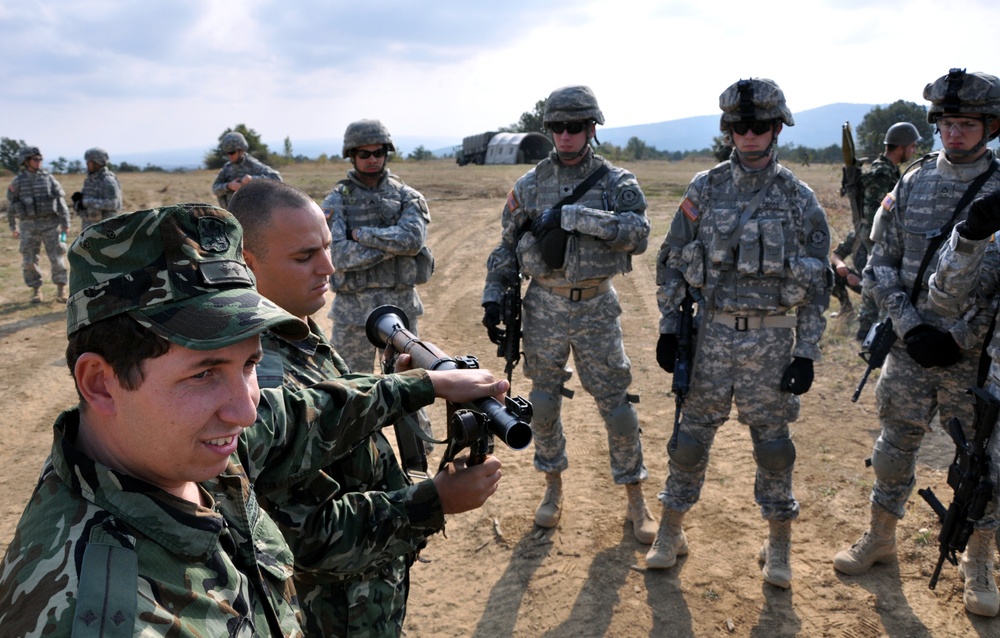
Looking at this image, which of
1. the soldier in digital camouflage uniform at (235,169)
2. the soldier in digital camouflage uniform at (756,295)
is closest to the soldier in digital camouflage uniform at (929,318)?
the soldier in digital camouflage uniform at (756,295)

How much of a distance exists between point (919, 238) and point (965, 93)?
0.80m

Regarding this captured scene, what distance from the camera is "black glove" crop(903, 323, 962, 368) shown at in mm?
3936

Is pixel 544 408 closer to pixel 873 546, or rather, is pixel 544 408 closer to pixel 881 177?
pixel 873 546

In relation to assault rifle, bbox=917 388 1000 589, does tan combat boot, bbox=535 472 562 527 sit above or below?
below

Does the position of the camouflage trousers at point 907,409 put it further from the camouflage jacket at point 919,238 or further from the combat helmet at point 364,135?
the combat helmet at point 364,135

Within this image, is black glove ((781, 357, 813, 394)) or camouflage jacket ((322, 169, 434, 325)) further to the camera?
camouflage jacket ((322, 169, 434, 325))

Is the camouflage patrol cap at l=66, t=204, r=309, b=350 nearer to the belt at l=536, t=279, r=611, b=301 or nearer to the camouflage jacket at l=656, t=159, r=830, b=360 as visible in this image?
the camouflage jacket at l=656, t=159, r=830, b=360

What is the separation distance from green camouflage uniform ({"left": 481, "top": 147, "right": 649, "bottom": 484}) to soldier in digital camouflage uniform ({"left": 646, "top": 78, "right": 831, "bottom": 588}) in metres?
0.46

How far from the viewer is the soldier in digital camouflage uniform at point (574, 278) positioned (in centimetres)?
468

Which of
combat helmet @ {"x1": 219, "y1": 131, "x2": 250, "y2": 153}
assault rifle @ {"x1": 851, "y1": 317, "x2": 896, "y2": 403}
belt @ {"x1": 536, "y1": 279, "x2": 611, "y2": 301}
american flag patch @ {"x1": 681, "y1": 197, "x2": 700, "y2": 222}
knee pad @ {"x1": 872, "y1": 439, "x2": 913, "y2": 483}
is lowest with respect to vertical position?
knee pad @ {"x1": 872, "y1": 439, "x2": 913, "y2": 483}

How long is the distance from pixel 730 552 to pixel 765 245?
193 centimetres

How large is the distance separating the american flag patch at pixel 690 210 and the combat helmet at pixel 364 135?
2457mm

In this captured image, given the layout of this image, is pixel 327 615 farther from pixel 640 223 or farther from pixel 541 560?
pixel 640 223

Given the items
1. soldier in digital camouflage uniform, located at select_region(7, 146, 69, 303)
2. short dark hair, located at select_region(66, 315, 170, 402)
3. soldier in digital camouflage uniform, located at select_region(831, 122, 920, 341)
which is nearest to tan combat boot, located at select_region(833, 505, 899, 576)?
soldier in digital camouflage uniform, located at select_region(831, 122, 920, 341)
